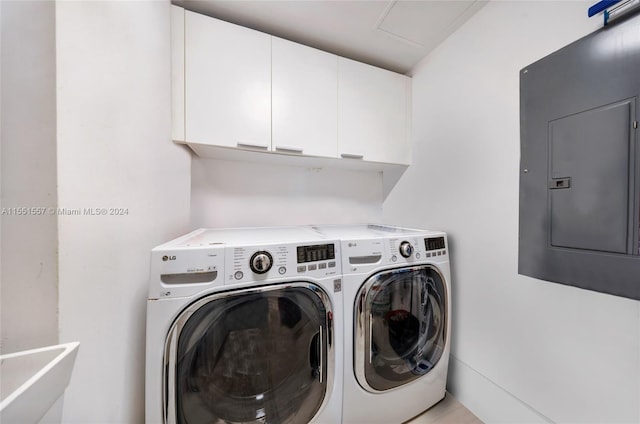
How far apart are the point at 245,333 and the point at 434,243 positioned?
3.18 feet

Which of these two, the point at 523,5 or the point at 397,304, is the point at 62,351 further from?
the point at 523,5

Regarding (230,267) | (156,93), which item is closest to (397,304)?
(230,267)

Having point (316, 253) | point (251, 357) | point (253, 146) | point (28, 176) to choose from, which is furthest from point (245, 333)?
point (253, 146)

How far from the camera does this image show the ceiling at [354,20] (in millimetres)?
1049

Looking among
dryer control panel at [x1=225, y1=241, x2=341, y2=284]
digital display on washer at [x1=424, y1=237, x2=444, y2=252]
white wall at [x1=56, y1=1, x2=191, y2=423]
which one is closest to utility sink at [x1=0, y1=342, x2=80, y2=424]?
white wall at [x1=56, y1=1, x2=191, y2=423]

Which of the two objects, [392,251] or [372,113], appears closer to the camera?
[392,251]

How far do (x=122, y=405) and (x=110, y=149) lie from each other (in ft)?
2.80

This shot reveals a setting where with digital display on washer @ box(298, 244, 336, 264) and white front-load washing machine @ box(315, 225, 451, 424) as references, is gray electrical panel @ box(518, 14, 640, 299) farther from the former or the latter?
digital display on washer @ box(298, 244, 336, 264)

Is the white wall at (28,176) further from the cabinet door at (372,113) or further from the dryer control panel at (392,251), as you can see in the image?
the cabinet door at (372,113)

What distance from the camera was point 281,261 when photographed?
2.59 feet

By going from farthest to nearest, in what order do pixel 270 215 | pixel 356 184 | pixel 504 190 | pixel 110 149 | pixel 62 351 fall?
pixel 356 184, pixel 270 215, pixel 504 190, pixel 110 149, pixel 62 351

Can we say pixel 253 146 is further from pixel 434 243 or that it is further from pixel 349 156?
pixel 434 243

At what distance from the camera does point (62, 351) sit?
1.92 feet

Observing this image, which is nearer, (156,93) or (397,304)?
(156,93)
